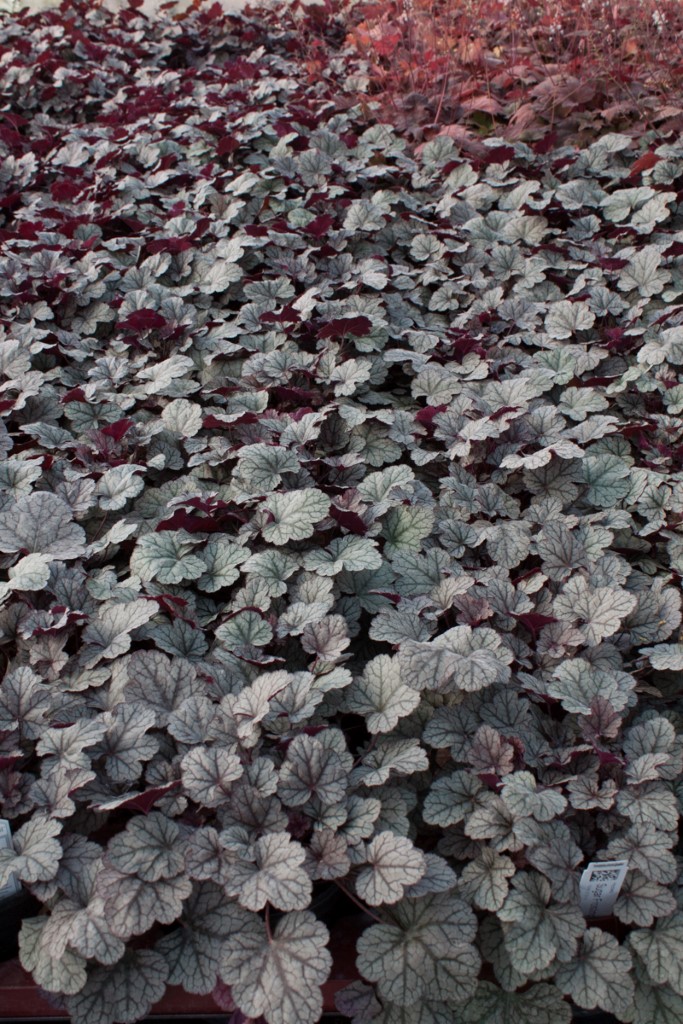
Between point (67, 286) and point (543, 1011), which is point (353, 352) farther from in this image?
point (543, 1011)

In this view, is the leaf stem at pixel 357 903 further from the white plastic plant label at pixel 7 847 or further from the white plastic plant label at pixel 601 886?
the white plastic plant label at pixel 7 847

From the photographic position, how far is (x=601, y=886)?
1.28 meters

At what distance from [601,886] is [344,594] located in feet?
2.41

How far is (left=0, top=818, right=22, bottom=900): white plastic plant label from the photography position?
127 cm

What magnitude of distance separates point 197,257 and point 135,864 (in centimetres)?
223

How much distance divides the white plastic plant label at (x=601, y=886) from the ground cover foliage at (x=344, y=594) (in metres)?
0.02

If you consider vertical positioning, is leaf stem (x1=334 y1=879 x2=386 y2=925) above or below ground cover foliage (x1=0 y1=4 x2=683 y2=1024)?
below

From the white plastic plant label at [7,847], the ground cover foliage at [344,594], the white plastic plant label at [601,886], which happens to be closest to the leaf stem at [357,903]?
the ground cover foliage at [344,594]

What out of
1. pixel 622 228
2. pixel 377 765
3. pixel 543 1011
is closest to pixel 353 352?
pixel 622 228

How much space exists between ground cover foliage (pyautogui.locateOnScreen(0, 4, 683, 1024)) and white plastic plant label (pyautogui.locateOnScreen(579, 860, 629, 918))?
23 mm

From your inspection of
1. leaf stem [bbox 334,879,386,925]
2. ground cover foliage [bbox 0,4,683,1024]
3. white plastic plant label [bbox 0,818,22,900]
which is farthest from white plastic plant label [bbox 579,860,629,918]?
white plastic plant label [bbox 0,818,22,900]

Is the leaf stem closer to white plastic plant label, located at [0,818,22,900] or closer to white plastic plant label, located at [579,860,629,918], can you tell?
white plastic plant label, located at [579,860,629,918]

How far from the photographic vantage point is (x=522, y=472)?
6.95ft

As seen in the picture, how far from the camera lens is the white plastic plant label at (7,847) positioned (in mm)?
1271
